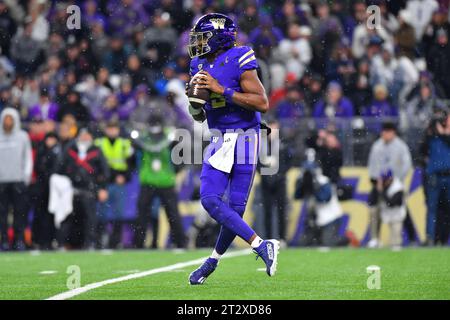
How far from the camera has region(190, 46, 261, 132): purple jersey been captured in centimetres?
902

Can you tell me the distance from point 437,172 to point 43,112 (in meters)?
6.38

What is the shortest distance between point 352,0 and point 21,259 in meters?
8.18

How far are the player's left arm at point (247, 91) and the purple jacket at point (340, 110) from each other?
8.04 meters

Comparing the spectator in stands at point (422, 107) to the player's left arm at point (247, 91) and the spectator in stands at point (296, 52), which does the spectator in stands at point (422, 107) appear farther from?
the player's left arm at point (247, 91)

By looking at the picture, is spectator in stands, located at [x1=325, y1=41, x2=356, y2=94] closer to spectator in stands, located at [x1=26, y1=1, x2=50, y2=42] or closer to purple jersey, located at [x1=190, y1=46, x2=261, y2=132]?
spectator in stands, located at [x1=26, y1=1, x2=50, y2=42]

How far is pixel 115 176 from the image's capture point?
54.5 ft

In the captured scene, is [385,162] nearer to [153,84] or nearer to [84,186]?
[153,84]

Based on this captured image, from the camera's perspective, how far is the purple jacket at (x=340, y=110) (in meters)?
16.9

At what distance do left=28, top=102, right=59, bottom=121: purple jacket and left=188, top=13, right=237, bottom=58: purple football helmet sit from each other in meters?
8.70

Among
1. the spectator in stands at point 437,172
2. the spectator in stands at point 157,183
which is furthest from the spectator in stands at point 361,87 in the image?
the spectator in stands at point 157,183

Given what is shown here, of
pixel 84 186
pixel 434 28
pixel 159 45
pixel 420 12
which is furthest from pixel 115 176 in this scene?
pixel 420 12

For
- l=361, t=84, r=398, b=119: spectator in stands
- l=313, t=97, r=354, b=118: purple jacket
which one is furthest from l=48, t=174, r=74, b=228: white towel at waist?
l=361, t=84, r=398, b=119: spectator in stands
